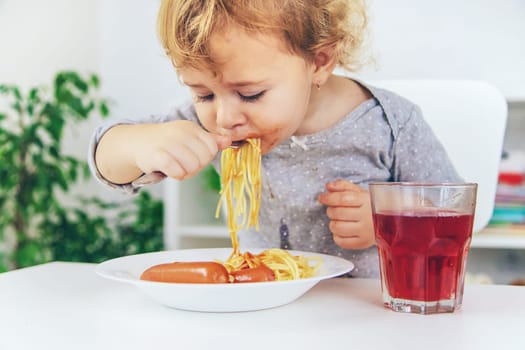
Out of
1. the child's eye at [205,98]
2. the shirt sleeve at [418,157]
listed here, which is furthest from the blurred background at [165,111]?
the child's eye at [205,98]

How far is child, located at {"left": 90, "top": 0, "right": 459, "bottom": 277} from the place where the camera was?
889mm

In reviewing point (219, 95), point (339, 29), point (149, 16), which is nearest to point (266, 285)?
point (219, 95)

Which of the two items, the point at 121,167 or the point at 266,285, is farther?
the point at 121,167

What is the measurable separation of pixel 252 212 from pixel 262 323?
43 centimetres

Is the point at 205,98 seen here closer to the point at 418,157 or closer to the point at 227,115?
the point at 227,115

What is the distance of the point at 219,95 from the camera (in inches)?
35.7

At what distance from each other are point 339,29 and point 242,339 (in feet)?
2.20

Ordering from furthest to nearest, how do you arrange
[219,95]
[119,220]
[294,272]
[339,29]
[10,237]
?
[119,220], [10,237], [339,29], [219,95], [294,272]

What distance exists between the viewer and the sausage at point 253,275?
0.72 m

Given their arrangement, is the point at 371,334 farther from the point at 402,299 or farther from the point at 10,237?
the point at 10,237

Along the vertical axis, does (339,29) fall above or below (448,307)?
above

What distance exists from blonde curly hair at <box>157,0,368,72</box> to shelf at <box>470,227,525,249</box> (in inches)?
45.6

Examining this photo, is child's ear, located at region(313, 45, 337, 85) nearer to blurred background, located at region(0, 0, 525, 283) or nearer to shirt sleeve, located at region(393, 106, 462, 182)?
shirt sleeve, located at region(393, 106, 462, 182)

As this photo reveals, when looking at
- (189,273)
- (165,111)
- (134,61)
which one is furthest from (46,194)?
(189,273)
